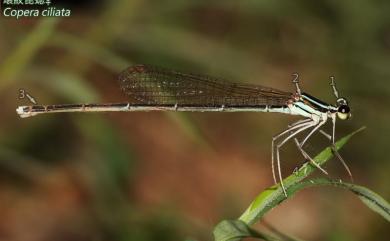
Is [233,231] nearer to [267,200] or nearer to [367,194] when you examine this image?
[267,200]

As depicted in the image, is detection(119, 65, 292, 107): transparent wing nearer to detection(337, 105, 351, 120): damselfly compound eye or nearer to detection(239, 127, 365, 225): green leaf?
detection(337, 105, 351, 120): damselfly compound eye

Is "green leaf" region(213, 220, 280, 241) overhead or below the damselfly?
below

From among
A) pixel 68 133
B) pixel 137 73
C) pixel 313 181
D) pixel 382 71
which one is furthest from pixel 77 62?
pixel 313 181

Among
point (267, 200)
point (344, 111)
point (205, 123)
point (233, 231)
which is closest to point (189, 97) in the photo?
point (344, 111)

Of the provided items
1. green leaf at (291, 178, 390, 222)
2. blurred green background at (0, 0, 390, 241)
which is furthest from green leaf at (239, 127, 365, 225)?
blurred green background at (0, 0, 390, 241)

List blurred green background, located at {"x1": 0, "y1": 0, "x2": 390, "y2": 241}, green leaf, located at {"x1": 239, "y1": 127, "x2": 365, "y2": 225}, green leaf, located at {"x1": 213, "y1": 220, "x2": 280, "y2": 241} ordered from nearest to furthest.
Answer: green leaf, located at {"x1": 213, "y1": 220, "x2": 280, "y2": 241}
green leaf, located at {"x1": 239, "y1": 127, "x2": 365, "y2": 225}
blurred green background, located at {"x1": 0, "y1": 0, "x2": 390, "y2": 241}

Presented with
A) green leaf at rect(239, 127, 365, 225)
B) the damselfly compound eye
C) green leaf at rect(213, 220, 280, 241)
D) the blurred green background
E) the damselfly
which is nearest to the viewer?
green leaf at rect(213, 220, 280, 241)
